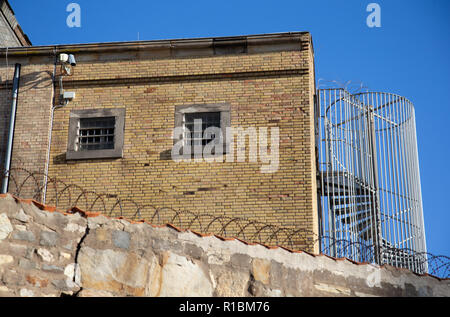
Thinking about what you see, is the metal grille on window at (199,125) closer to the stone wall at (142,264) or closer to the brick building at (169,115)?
the brick building at (169,115)

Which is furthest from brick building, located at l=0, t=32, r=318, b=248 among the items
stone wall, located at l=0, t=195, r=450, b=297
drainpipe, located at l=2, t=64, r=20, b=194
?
stone wall, located at l=0, t=195, r=450, b=297

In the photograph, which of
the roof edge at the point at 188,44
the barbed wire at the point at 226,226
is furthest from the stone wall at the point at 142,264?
A: the roof edge at the point at 188,44

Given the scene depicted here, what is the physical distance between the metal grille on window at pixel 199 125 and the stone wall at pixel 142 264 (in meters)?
6.43

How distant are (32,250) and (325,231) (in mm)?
9200

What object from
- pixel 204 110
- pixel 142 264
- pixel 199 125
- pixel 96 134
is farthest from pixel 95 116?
pixel 142 264

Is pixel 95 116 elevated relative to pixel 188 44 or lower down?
lower down

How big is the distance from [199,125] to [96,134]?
262 centimetres

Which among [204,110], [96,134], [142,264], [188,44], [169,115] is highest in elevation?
[188,44]

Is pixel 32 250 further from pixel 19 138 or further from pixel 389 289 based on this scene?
pixel 19 138

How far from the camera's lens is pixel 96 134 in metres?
18.2

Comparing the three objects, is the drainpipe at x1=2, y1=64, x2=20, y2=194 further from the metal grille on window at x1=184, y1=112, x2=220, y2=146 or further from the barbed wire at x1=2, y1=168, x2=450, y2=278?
the metal grille on window at x1=184, y1=112, x2=220, y2=146

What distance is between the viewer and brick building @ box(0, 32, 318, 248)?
17031mm

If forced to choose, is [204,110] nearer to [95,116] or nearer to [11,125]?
[95,116]

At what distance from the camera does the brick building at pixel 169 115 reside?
671 inches
